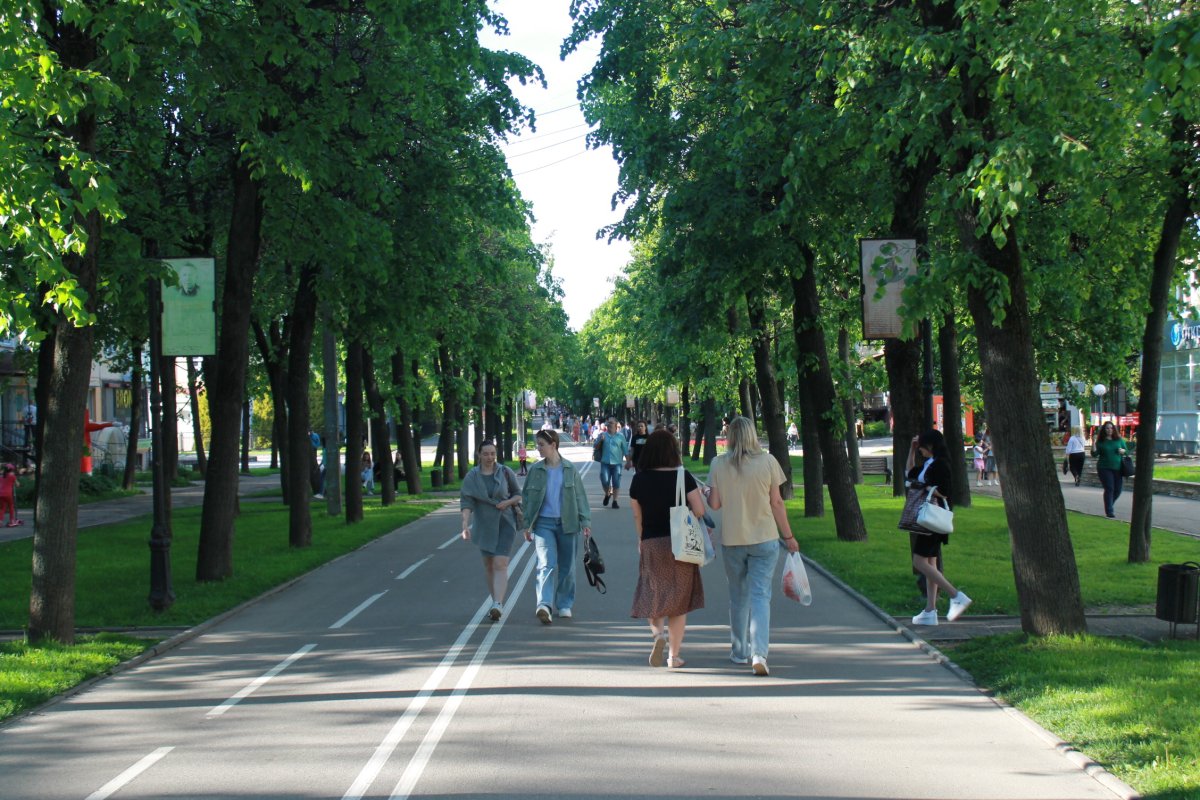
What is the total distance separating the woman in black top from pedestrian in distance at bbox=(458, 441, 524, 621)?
3918 millimetres

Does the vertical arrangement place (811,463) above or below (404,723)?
above

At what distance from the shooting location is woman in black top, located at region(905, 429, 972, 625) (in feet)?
37.8

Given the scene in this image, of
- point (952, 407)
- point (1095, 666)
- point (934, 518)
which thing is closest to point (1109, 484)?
point (952, 407)

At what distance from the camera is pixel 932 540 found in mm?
11570

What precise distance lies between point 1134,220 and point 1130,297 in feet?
11.7

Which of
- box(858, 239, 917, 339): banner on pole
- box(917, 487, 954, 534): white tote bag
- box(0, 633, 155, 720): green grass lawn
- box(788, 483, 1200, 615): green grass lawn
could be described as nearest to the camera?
box(0, 633, 155, 720): green grass lawn

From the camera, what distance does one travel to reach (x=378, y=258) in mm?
17734

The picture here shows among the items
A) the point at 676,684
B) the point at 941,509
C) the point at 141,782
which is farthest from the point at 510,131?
the point at 141,782

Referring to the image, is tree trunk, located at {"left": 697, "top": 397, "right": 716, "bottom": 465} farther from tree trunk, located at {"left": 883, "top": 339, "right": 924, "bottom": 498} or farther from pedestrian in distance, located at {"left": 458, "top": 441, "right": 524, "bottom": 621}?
pedestrian in distance, located at {"left": 458, "top": 441, "right": 524, "bottom": 621}

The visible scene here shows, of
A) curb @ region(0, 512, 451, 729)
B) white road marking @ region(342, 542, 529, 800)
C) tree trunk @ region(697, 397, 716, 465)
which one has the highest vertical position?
tree trunk @ region(697, 397, 716, 465)

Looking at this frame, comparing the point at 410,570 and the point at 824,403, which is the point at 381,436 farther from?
the point at 410,570

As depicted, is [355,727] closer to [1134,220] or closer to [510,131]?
[1134,220]

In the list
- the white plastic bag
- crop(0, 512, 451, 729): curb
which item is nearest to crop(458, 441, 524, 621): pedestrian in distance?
crop(0, 512, 451, 729): curb

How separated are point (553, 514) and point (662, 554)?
2.64 m
